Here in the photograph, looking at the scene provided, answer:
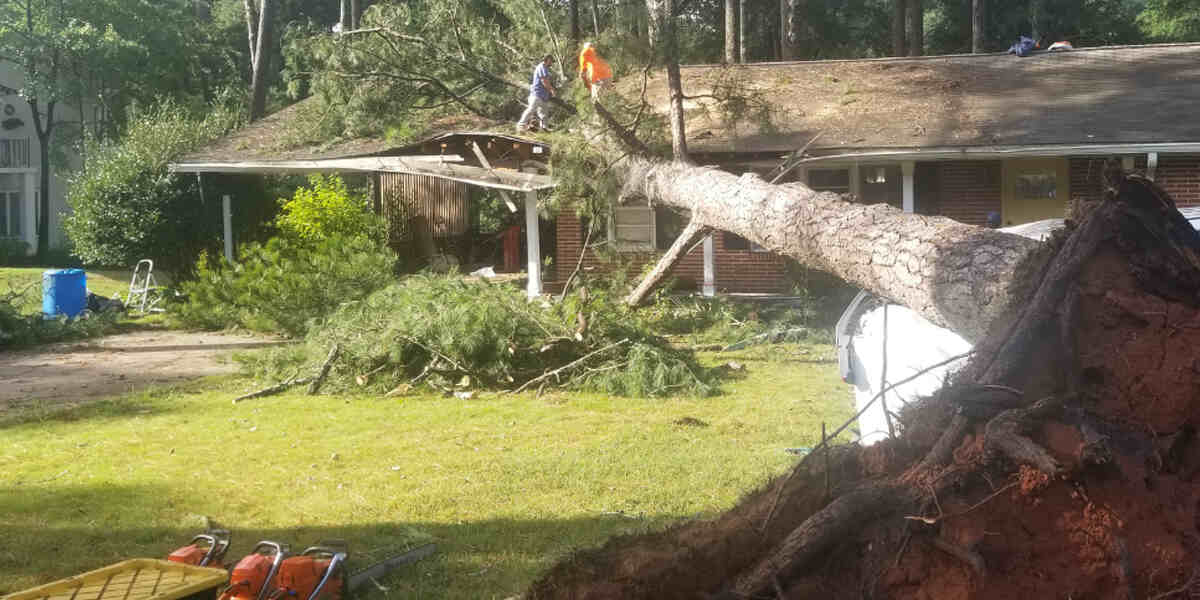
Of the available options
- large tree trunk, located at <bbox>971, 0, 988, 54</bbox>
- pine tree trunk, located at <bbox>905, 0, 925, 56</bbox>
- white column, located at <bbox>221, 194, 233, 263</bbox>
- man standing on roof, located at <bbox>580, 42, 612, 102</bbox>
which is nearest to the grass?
man standing on roof, located at <bbox>580, 42, 612, 102</bbox>

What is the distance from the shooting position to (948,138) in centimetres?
1655

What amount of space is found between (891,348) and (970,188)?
13.3 m

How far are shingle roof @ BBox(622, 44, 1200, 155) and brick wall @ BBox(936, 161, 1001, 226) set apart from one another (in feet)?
2.89

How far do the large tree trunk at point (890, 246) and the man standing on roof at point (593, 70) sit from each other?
499 centimetres

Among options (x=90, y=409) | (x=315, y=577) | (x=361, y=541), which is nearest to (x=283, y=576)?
(x=315, y=577)

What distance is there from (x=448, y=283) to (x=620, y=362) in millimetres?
2159

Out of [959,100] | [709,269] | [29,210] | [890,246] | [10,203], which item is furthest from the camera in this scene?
[10,203]

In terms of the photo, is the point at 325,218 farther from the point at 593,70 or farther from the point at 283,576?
the point at 283,576

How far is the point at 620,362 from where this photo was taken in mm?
10930

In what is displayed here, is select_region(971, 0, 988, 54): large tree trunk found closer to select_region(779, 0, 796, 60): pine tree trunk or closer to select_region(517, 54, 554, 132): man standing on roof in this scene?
select_region(779, 0, 796, 60): pine tree trunk

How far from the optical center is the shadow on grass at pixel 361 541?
16.8 feet

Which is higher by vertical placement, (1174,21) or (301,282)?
(1174,21)

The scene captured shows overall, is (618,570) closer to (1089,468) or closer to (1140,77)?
(1089,468)

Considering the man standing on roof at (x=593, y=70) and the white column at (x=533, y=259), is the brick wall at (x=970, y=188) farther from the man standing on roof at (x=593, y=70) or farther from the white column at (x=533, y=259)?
the man standing on roof at (x=593, y=70)
